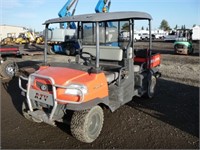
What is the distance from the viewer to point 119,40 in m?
5.34

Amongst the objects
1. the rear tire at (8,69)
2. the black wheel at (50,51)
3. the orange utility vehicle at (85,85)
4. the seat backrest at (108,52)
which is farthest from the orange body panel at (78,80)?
the black wheel at (50,51)

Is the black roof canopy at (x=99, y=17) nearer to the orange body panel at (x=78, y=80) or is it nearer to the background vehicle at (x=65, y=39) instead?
the orange body panel at (x=78, y=80)

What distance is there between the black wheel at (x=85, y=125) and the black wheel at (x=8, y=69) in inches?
206

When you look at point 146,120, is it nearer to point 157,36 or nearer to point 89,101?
point 89,101

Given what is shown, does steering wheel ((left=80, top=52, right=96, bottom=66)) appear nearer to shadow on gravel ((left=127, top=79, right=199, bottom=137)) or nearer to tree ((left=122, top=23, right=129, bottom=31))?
tree ((left=122, top=23, right=129, bottom=31))

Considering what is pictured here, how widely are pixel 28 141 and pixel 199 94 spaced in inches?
182

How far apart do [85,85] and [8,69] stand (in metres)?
5.55

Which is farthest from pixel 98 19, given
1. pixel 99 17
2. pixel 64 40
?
pixel 64 40

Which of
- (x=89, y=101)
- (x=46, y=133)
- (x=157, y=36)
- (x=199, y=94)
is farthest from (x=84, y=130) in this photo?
(x=157, y=36)

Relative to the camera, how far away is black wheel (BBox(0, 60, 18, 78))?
7.90 m

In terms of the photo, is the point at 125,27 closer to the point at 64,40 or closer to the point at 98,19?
the point at 98,19

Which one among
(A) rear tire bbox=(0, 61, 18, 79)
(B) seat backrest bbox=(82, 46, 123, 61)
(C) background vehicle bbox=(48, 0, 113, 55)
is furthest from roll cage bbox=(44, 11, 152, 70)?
(C) background vehicle bbox=(48, 0, 113, 55)

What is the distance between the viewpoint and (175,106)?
17.3 feet

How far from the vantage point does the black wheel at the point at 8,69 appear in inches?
311
